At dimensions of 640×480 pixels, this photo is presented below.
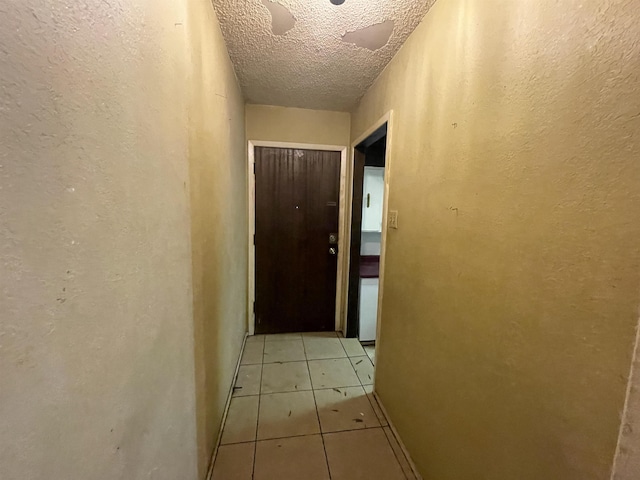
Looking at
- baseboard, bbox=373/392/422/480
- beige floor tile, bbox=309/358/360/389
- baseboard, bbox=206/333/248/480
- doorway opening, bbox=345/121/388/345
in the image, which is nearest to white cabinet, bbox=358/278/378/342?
doorway opening, bbox=345/121/388/345

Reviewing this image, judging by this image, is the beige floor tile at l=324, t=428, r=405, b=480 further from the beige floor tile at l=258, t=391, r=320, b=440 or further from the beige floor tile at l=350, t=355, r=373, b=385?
the beige floor tile at l=350, t=355, r=373, b=385

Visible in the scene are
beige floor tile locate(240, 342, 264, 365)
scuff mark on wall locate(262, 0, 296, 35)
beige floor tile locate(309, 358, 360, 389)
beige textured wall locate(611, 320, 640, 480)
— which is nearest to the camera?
beige textured wall locate(611, 320, 640, 480)

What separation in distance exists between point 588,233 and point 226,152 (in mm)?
1698

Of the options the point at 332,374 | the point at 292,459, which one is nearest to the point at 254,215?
the point at 332,374

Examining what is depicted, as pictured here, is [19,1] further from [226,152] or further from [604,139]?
[226,152]

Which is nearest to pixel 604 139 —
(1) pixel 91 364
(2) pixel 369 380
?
(1) pixel 91 364

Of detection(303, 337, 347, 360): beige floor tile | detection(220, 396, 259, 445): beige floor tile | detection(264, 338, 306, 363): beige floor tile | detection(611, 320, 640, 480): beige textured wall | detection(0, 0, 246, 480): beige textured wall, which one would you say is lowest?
detection(220, 396, 259, 445): beige floor tile

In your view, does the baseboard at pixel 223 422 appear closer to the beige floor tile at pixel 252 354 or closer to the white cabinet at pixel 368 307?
the beige floor tile at pixel 252 354

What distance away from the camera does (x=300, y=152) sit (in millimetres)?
2656

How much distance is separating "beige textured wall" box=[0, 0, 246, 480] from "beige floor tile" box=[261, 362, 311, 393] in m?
1.00

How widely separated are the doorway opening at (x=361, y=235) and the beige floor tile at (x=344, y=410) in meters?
0.55

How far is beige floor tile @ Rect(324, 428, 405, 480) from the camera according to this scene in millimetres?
1403

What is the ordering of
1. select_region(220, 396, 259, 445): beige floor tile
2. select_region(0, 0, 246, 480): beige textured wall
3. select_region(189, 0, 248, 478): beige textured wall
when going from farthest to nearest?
select_region(220, 396, 259, 445): beige floor tile, select_region(189, 0, 248, 478): beige textured wall, select_region(0, 0, 246, 480): beige textured wall

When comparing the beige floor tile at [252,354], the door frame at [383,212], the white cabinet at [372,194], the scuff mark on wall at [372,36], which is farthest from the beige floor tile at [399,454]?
the scuff mark on wall at [372,36]
